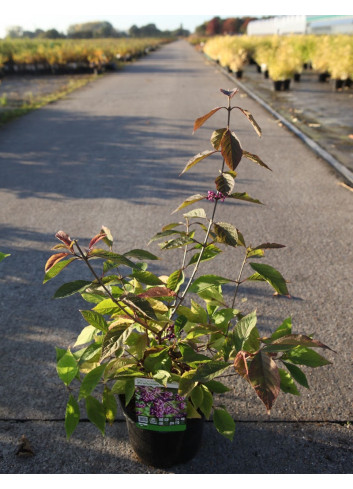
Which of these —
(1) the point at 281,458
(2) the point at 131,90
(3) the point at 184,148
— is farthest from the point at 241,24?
(1) the point at 281,458

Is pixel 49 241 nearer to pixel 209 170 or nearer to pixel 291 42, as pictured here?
pixel 209 170

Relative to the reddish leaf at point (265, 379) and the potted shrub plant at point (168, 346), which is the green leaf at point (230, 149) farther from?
the reddish leaf at point (265, 379)

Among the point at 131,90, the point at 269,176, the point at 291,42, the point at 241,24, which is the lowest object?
the point at 269,176

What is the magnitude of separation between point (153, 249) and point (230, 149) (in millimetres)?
2757

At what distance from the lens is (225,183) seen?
4.77ft

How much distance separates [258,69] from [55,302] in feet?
63.4

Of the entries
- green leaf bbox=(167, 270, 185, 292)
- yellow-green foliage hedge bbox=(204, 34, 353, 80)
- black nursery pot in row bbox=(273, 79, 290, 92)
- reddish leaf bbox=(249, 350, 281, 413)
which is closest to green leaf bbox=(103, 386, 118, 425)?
green leaf bbox=(167, 270, 185, 292)

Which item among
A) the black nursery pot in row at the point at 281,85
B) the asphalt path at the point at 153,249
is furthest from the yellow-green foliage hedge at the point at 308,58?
the asphalt path at the point at 153,249

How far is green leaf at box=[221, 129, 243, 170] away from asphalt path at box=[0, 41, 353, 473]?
1377mm

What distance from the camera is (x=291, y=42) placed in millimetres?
20281

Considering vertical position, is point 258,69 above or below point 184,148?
above

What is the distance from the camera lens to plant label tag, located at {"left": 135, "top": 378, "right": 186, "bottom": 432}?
1.73m

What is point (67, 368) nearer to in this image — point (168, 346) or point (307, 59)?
point (168, 346)

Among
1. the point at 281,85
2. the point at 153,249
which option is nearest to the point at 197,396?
the point at 153,249
